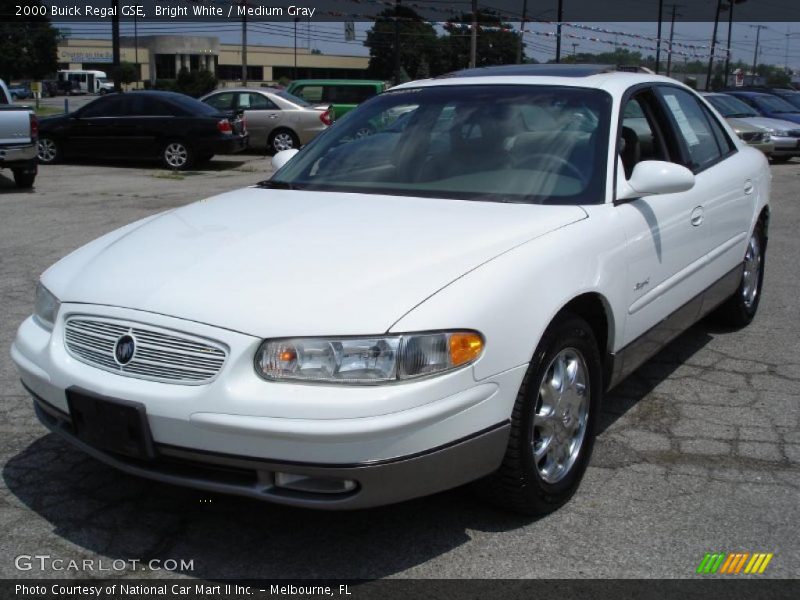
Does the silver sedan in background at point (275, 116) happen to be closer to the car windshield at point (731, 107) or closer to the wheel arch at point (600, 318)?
the car windshield at point (731, 107)

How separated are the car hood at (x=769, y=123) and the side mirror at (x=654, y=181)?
50.6 ft

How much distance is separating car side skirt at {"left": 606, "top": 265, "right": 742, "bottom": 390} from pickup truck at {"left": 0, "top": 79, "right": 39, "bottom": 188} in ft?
31.8

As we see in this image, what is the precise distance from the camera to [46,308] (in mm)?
3273

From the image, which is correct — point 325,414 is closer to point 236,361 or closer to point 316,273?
point 236,361

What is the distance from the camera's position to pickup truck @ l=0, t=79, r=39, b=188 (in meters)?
11.7

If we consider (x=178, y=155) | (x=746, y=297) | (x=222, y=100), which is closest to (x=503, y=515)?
(x=746, y=297)

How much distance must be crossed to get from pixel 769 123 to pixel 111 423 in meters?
18.0

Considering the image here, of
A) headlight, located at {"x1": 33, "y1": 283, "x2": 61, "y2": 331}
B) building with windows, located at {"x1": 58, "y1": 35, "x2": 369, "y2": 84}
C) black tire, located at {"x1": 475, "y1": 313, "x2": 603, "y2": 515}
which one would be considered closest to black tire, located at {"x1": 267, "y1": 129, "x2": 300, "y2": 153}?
headlight, located at {"x1": 33, "y1": 283, "x2": 61, "y2": 331}

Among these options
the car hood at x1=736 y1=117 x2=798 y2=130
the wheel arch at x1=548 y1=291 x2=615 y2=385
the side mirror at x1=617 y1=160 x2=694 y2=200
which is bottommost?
the car hood at x1=736 y1=117 x2=798 y2=130

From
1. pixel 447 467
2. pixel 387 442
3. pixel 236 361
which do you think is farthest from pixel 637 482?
pixel 236 361

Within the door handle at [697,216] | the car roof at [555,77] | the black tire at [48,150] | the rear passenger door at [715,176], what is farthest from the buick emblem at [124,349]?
the black tire at [48,150]

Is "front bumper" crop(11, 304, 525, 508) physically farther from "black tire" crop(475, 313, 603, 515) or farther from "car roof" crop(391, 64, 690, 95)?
"car roof" crop(391, 64, 690, 95)

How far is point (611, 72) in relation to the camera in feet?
14.5

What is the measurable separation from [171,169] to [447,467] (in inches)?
564
